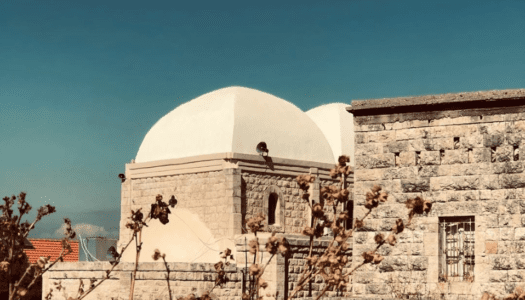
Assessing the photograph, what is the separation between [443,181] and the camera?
1436cm

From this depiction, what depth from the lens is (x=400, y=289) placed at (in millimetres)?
14516

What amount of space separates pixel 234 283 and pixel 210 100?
815 centimetres

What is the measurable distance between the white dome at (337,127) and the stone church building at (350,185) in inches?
2.0

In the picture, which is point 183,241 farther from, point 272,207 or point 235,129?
point 235,129

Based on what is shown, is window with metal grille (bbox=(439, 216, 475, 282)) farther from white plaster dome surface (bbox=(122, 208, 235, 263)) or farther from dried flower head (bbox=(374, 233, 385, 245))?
dried flower head (bbox=(374, 233, 385, 245))

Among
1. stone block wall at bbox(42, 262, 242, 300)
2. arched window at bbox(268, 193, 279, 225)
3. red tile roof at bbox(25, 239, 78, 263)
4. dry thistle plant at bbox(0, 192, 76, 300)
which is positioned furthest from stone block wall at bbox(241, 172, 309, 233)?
dry thistle plant at bbox(0, 192, 76, 300)

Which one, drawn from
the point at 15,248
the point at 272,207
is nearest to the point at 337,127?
the point at 272,207

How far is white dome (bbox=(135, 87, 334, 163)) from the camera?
24766mm

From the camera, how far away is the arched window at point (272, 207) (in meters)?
25.3

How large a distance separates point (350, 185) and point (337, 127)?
3209 mm

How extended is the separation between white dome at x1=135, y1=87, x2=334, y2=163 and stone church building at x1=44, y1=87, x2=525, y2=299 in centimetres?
4

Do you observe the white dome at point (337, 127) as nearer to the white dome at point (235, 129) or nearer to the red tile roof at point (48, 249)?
the white dome at point (235, 129)

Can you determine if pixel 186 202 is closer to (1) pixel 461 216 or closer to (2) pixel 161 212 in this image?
(1) pixel 461 216

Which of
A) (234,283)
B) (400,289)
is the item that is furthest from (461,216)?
(234,283)
